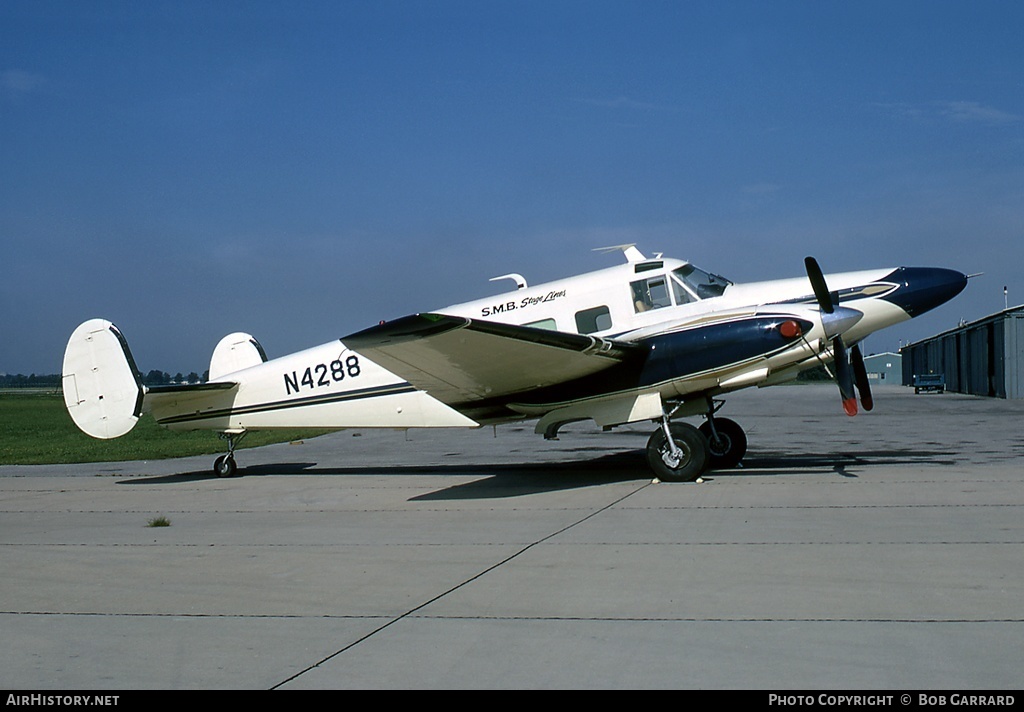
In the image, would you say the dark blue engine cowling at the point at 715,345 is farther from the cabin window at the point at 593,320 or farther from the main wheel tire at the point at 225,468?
the main wheel tire at the point at 225,468

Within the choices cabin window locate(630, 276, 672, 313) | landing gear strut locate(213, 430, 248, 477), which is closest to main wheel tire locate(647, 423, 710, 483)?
A: cabin window locate(630, 276, 672, 313)

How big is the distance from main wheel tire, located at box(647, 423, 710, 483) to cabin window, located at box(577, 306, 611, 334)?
1910mm

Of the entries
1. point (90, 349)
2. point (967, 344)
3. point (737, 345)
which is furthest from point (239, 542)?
point (967, 344)

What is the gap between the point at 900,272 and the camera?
13344 mm

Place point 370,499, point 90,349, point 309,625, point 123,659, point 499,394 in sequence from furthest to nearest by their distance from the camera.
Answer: point 90,349 → point 499,394 → point 370,499 → point 309,625 → point 123,659

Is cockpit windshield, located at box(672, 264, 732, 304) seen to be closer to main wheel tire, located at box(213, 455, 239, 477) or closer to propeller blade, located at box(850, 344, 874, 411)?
propeller blade, located at box(850, 344, 874, 411)

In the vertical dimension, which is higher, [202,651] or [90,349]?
[90,349]

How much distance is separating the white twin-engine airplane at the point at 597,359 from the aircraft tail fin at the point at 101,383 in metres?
0.02

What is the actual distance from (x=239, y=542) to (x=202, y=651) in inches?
162

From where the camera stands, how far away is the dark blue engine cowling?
42.1 feet

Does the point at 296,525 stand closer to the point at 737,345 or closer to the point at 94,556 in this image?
the point at 94,556

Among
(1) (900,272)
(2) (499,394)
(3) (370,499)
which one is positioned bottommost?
(3) (370,499)

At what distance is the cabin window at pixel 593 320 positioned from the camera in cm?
1424

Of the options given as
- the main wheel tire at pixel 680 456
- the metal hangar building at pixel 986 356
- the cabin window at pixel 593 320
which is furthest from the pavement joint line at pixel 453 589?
the metal hangar building at pixel 986 356
